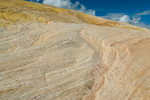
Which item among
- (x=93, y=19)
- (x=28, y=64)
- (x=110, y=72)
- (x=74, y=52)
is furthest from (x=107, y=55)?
(x=93, y=19)

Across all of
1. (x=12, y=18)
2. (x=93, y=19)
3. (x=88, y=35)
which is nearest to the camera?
(x=88, y=35)

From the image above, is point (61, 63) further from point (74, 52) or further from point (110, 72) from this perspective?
point (110, 72)

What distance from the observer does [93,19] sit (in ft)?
215

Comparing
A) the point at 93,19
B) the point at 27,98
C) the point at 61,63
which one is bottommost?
A: the point at 27,98

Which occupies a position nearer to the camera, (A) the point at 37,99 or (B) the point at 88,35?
(A) the point at 37,99

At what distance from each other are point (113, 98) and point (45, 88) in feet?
20.4

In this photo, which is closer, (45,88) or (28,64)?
(45,88)

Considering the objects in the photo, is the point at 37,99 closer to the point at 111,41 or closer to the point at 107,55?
the point at 107,55

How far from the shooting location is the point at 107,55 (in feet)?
49.1

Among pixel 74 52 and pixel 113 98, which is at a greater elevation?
pixel 74 52

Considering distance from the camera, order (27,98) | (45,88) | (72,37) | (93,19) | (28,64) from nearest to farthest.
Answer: (27,98)
(45,88)
(28,64)
(72,37)
(93,19)

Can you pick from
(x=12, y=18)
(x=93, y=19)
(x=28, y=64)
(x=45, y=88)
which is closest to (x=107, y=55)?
(x=45, y=88)

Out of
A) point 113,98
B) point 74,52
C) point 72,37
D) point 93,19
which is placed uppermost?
point 93,19

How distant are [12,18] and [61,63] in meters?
24.1
